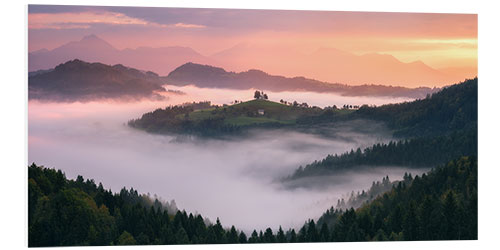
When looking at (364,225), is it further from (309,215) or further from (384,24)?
(384,24)

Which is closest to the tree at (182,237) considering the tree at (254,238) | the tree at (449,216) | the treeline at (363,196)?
the tree at (254,238)

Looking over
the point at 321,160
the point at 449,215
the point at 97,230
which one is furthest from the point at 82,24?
the point at 449,215

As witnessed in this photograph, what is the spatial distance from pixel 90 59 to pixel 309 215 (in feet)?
24.2

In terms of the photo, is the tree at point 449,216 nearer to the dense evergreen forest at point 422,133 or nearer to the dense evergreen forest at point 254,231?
the dense evergreen forest at point 254,231

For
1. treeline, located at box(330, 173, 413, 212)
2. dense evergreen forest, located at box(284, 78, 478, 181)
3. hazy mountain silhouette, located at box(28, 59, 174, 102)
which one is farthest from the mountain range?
treeline, located at box(330, 173, 413, 212)

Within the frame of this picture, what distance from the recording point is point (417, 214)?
66.6ft

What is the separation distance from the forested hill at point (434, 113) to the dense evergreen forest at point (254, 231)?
55.5 inches

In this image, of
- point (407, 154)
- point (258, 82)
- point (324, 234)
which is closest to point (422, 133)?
point (407, 154)

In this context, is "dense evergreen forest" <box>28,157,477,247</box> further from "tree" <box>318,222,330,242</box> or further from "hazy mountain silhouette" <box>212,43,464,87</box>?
"hazy mountain silhouette" <box>212,43,464,87</box>

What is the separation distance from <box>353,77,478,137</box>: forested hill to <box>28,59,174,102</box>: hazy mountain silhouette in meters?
6.21

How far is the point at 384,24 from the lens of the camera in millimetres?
21484

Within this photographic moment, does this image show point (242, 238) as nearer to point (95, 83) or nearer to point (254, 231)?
point (254, 231)

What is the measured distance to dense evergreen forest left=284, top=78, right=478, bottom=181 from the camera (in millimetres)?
21172

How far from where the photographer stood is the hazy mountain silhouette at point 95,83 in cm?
2014
